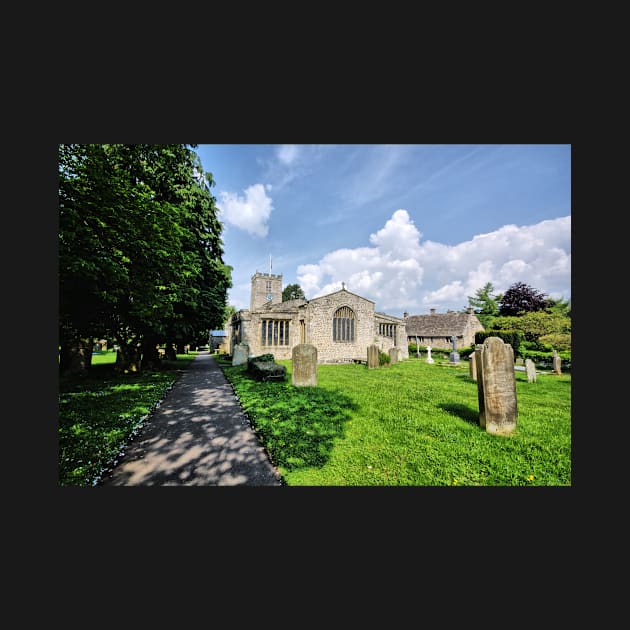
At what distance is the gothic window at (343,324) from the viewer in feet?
67.3

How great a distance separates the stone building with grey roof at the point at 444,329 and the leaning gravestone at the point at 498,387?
2656 cm

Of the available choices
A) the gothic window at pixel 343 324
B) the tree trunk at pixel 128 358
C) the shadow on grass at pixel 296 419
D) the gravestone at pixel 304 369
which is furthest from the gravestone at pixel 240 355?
the gravestone at pixel 304 369

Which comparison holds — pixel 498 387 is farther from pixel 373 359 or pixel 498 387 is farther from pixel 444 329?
pixel 444 329

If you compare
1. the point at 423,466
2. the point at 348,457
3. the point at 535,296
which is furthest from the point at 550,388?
the point at 535,296

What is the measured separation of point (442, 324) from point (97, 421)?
35.5 m

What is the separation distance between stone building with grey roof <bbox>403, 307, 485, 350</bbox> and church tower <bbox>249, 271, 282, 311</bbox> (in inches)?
631

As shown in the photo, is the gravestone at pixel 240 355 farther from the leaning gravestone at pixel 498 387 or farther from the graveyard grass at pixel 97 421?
the leaning gravestone at pixel 498 387

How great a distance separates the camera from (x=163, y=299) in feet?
25.9

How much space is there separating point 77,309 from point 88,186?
11.0ft

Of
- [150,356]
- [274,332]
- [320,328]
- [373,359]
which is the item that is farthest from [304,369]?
[274,332]

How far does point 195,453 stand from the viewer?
3.90 m

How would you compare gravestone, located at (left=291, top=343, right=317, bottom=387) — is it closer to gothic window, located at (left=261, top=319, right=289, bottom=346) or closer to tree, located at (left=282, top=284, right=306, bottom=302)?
gothic window, located at (left=261, top=319, right=289, bottom=346)

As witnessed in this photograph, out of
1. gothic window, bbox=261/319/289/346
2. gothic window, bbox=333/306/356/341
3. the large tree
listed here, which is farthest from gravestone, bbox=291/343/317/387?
gothic window, bbox=261/319/289/346

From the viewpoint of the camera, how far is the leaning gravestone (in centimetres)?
457
